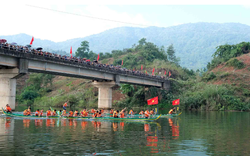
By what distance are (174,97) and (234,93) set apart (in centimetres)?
1586

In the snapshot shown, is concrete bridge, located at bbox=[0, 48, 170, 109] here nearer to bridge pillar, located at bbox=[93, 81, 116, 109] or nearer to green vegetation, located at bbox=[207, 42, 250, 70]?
bridge pillar, located at bbox=[93, 81, 116, 109]

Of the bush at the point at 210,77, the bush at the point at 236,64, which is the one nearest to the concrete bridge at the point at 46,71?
the bush at the point at 210,77

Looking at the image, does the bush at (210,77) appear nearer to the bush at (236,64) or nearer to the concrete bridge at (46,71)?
the bush at (236,64)

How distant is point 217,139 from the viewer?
24531mm

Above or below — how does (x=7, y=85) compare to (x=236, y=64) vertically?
below

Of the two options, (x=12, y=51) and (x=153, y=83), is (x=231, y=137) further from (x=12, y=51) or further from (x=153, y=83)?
(x=153, y=83)

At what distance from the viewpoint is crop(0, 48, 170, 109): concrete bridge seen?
42.5m

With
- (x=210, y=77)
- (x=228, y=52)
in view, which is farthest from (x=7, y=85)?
(x=228, y=52)

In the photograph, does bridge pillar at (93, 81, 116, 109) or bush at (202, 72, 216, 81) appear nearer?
bridge pillar at (93, 81, 116, 109)

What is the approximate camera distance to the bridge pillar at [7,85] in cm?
4262

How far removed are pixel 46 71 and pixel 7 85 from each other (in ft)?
22.0

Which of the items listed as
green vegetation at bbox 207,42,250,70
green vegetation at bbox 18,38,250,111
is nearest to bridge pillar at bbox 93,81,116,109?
green vegetation at bbox 18,38,250,111

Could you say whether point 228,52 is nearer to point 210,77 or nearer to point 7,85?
point 210,77

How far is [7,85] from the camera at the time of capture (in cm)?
4303
